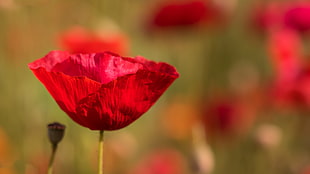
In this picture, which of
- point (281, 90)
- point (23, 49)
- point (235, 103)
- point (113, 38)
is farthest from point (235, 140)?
point (23, 49)

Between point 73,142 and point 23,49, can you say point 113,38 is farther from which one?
point 23,49

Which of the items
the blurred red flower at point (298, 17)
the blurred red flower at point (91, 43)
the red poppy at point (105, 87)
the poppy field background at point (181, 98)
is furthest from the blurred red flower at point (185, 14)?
the red poppy at point (105, 87)

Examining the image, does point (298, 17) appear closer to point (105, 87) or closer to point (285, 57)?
point (285, 57)

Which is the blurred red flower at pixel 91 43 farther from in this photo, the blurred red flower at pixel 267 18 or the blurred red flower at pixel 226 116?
the blurred red flower at pixel 267 18

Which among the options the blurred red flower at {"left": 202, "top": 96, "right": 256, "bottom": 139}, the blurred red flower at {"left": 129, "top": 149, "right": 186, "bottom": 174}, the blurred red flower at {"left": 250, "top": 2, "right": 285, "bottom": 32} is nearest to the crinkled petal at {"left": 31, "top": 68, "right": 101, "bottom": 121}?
the blurred red flower at {"left": 129, "top": 149, "right": 186, "bottom": 174}

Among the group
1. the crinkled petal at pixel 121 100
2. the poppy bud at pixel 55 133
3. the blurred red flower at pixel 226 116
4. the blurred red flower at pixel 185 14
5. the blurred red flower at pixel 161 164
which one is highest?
the blurred red flower at pixel 185 14

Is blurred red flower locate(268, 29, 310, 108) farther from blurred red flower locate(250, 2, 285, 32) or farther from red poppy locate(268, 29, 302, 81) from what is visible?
blurred red flower locate(250, 2, 285, 32)

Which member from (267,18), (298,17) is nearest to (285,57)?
(298,17)
